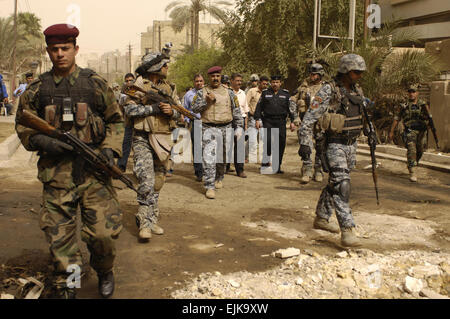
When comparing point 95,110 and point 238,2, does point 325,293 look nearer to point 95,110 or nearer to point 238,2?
point 95,110

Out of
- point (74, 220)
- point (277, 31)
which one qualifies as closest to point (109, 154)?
point (74, 220)

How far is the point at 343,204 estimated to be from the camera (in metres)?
5.21

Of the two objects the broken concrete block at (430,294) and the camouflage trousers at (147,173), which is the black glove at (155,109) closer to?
the camouflage trousers at (147,173)

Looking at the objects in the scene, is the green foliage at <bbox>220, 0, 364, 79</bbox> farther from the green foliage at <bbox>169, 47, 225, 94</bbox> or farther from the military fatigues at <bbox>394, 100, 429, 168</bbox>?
the military fatigues at <bbox>394, 100, 429, 168</bbox>

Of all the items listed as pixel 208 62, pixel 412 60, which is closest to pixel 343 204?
pixel 412 60

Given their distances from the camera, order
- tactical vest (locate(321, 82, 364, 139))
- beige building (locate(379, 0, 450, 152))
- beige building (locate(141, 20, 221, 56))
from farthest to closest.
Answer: beige building (locate(141, 20, 221, 56)) < beige building (locate(379, 0, 450, 152)) < tactical vest (locate(321, 82, 364, 139))

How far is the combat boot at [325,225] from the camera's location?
18.2 feet

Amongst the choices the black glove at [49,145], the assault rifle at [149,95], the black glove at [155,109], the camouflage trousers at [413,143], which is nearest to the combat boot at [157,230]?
the black glove at [155,109]

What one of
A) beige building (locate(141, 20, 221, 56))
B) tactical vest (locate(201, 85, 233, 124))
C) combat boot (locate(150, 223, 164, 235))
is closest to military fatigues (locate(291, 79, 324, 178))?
tactical vest (locate(201, 85, 233, 124))

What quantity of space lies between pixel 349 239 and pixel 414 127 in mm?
5150

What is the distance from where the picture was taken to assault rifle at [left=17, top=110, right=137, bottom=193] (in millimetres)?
3393

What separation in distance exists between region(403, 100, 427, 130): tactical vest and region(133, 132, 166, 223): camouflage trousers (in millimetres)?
5665

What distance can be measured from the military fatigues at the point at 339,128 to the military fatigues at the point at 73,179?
2.49 metres

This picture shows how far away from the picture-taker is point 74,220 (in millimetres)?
3609
